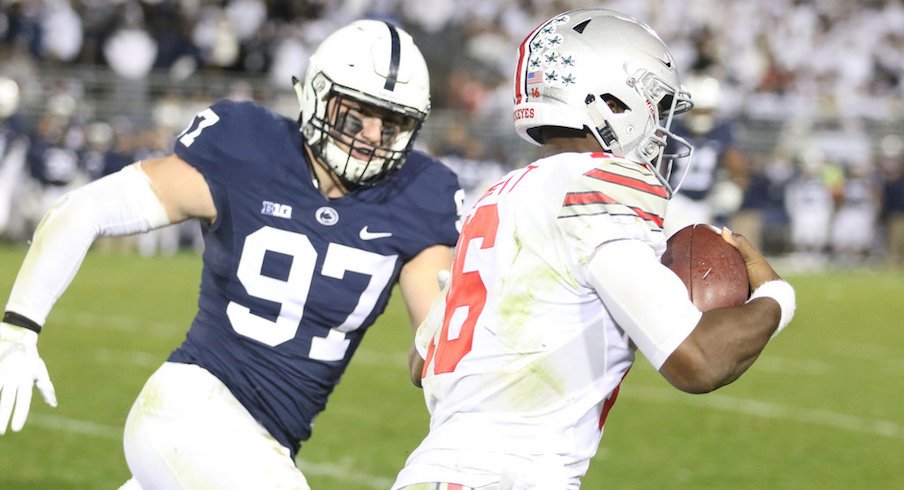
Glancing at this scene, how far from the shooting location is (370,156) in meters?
3.11

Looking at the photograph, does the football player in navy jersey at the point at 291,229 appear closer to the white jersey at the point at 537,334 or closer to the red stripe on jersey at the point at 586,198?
the white jersey at the point at 537,334

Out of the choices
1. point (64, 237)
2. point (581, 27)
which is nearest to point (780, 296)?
point (581, 27)

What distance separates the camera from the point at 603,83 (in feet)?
7.88

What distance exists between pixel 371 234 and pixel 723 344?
3.94 feet

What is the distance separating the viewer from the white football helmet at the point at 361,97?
3123mm

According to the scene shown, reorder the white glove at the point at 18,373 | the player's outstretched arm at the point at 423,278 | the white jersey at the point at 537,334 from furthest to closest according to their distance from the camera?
the player's outstretched arm at the point at 423,278 < the white glove at the point at 18,373 < the white jersey at the point at 537,334

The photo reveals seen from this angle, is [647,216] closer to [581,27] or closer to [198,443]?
[581,27]

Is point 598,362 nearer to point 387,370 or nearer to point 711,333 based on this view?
point 711,333

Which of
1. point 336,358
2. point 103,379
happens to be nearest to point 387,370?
point 103,379

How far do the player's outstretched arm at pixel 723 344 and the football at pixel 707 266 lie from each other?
5 centimetres

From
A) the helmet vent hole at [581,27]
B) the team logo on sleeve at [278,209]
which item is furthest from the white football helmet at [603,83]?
the team logo on sleeve at [278,209]

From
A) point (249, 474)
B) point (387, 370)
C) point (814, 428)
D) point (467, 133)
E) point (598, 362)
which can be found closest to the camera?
point (598, 362)

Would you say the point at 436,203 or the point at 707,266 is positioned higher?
the point at 707,266

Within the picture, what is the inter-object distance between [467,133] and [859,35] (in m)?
8.32
